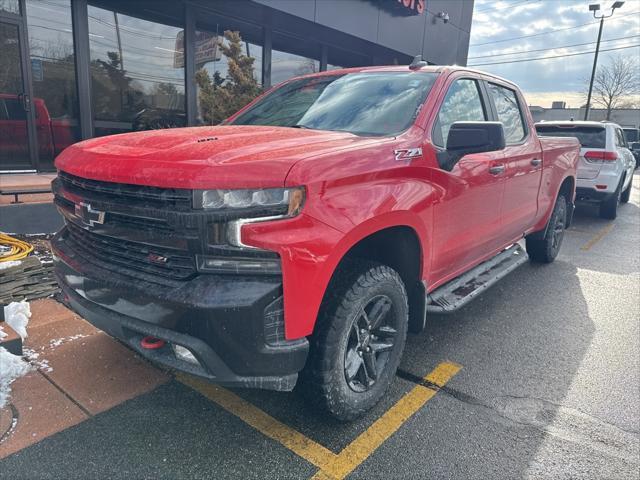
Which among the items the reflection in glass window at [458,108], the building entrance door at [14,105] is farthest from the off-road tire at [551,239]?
the building entrance door at [14,105]

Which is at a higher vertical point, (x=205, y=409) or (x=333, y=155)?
(x=333, y=155)

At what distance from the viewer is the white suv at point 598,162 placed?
8.97 meters

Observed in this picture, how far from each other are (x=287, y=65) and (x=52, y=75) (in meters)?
6.07

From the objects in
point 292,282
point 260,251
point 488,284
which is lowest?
point 488,284

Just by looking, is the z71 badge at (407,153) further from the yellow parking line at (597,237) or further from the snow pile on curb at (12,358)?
the yellow parking line at (597,237)

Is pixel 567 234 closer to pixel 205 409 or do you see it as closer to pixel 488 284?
pixel 488 284

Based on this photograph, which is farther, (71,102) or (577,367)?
(71,102)

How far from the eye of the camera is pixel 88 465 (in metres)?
2.28

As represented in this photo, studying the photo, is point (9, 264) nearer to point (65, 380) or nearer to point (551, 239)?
point (65, 380)

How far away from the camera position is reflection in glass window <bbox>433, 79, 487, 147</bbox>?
3.18 meters

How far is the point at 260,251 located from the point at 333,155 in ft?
1.97

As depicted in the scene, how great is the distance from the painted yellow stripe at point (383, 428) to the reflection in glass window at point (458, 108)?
152 centimetres

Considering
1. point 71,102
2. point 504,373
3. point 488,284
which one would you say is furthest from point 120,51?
point 504,373

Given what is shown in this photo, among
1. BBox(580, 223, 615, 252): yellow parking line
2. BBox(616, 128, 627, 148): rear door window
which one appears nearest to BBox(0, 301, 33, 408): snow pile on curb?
BBox(580, 223, 615, 252): yellow parking line
